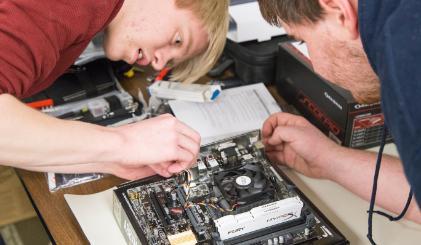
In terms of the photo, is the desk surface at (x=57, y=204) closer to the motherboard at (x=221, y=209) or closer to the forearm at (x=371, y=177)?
the motherboard at (x=221, y=209)

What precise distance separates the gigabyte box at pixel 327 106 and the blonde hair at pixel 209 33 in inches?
7.9

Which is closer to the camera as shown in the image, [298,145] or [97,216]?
[97,216]

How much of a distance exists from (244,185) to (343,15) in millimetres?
404

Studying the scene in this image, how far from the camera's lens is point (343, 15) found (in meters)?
0.79

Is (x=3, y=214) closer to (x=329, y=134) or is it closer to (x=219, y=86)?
(x=219, y=86)

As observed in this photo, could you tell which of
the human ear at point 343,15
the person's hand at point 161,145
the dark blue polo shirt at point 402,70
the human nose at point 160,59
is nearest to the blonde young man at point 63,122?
the person's hand at point 161,145

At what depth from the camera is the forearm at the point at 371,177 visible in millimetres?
1118

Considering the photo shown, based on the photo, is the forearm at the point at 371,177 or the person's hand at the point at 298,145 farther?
the person's hand at the point at 298,145

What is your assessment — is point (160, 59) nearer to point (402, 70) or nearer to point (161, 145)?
point (161, 145)

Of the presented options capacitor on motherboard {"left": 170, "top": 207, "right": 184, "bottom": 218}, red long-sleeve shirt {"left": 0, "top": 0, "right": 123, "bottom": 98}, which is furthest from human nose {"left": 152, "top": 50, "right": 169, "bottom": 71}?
capacitor on motherboard {"left": 170, "top": 207, "right": 184, "bottom": 218}

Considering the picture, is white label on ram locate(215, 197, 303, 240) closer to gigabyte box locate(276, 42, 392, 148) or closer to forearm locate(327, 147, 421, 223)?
forearm locate(327, 147, 421, 223)

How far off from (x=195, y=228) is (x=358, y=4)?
1.69 ft

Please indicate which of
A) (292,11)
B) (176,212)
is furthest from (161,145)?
(292,11)

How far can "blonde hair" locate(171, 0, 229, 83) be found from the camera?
1.34 m
